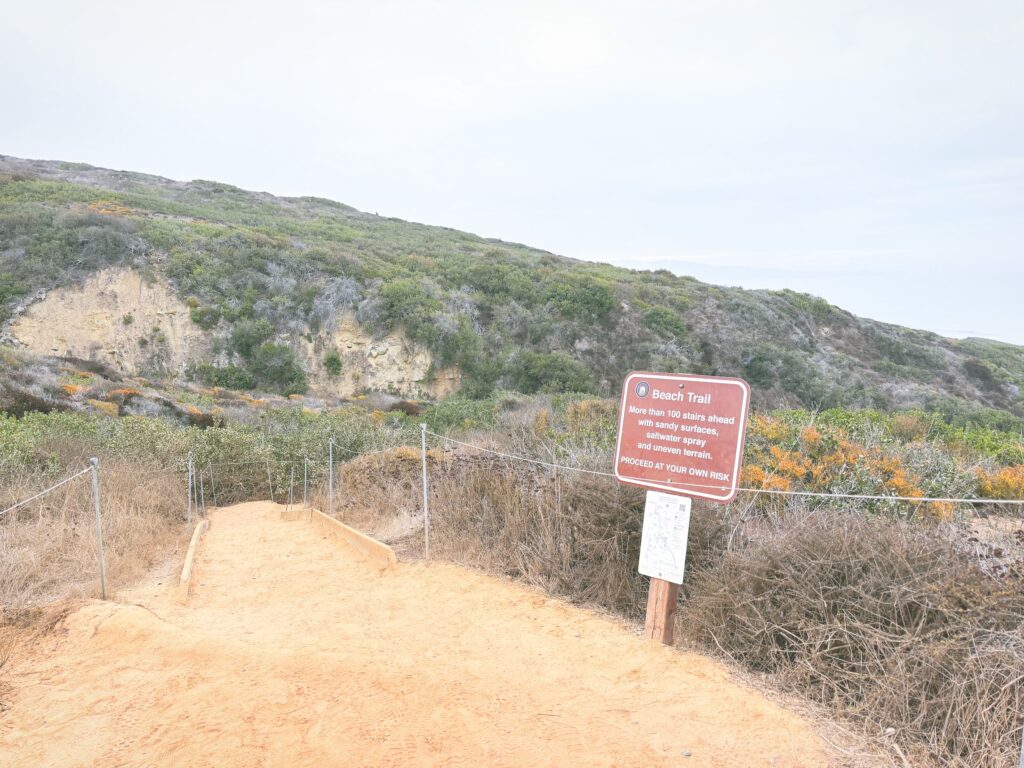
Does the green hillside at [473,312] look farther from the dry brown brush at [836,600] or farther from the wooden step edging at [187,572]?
the dry brown brush at [836,600]

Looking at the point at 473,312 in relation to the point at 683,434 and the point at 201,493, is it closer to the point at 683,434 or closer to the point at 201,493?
the point at 201,493

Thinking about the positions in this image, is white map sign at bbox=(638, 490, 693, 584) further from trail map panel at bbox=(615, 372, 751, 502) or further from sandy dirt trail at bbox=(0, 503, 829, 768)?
sandy dirt trail at bbox=(0, 503, 829, 768)

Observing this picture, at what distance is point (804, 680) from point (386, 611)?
3.60m

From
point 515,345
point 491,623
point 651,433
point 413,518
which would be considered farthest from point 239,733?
point 515,345

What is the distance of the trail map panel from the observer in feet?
14.6

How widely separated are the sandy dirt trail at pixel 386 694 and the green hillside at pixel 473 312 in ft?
70.7

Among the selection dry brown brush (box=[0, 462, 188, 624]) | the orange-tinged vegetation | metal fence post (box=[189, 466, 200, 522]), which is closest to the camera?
dry brown brush (box=[0, 462, 188, 624])

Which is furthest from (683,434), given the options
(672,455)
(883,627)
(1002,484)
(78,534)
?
(78,534)

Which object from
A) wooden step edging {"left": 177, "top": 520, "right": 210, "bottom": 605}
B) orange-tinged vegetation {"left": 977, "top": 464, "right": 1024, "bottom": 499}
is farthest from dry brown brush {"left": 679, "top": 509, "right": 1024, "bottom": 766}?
wooden step edging {"left": 177, "top": 520, "right": 210, "bottom": 605}

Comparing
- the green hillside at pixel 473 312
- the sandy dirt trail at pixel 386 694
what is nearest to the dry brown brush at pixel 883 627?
the sandy dirt trail at pixel 386 694

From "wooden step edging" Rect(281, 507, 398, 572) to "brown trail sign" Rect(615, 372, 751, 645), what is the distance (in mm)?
3618

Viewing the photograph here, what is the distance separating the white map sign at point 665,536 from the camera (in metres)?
4.68

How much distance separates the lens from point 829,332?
38062mm

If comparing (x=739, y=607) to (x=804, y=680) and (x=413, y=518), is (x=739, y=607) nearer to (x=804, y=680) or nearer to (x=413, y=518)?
(x=804, y=680)
